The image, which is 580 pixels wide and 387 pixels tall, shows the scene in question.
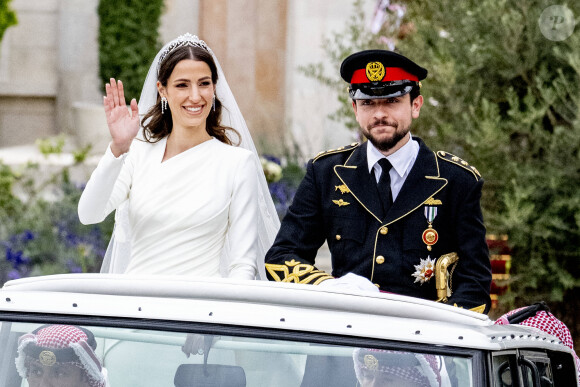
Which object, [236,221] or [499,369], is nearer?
[499,369]

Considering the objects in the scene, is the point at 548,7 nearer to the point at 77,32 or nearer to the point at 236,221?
the point at 236,221

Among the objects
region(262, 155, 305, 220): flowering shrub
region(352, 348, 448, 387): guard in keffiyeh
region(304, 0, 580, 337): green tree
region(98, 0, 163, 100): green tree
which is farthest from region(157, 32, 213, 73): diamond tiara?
region(98, 0, 163, 100): green tree

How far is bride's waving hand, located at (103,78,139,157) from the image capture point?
3752 mm

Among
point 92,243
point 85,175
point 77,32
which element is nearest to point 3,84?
point 77,32

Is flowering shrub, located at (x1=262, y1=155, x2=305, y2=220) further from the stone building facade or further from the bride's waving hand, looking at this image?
the bride's waving hand

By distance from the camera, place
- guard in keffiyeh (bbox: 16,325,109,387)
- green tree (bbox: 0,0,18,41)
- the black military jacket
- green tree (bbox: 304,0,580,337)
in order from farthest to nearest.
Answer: green tree (bbox: 0,0,18,41), green tree (bbox: 304,0,580,337), the black military jacket, guard in keffiyeh (bbox: 16,325,109,387)

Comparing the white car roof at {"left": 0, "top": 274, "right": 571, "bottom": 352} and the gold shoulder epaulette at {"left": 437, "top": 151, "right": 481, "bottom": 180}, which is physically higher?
the gold shoulder epaulette at {"left": 437, "top": 151, "right": 481, "bottom": 180}

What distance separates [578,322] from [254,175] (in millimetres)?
3552

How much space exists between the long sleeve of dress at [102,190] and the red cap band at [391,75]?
919mm

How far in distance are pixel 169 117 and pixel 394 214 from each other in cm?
110

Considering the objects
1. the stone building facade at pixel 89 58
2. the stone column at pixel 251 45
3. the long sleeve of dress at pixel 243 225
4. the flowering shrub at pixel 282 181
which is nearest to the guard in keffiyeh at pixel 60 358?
the long sleeve of dress at pixel 243 225

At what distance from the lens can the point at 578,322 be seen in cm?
671

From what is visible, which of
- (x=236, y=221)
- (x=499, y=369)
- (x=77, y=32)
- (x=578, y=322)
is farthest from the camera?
(x=77, y=32)

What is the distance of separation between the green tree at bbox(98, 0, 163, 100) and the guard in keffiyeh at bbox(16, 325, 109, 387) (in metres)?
9.47
